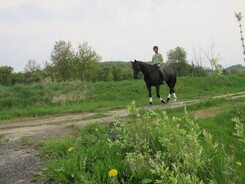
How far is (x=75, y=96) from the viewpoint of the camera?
64.8 feet

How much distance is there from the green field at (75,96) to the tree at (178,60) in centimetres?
3244

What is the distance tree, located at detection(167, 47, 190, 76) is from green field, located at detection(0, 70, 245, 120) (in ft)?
106

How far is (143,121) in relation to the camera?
10.3ft

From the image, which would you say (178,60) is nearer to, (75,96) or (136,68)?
(75,96)

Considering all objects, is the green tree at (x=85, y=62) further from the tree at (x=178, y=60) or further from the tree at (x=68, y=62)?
the tree at (x=178, y=60)

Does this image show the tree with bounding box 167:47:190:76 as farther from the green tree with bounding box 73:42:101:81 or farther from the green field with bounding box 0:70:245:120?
the green field with bounding box 0:70:245:120

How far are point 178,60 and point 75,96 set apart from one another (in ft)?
148

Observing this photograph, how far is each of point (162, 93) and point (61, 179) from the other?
63.1ft

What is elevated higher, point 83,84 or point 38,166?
point 83,84

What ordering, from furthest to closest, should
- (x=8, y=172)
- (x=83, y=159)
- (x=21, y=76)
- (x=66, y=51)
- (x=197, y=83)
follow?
1. (x=21, y=76)
2. (x=66, y=51)
3. (x=197, y=83)
4. (x=8, y=172)
5. (x=83, y=159)

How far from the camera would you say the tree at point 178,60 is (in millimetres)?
58391

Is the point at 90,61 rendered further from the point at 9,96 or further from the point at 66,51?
the point at 9,96

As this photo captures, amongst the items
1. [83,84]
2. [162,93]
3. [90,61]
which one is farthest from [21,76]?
[162,93]

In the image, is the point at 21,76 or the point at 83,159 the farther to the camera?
the point at 21,76
